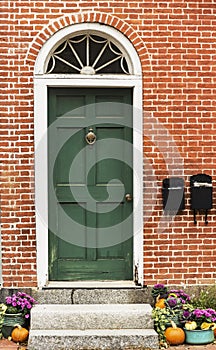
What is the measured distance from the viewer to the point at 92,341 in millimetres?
6801

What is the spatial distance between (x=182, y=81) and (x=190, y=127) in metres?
0.54

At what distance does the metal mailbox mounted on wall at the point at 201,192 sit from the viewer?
7.64 meters

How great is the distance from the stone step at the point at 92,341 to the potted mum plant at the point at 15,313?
420 mm

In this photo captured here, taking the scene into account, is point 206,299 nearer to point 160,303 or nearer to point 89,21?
point 160,303

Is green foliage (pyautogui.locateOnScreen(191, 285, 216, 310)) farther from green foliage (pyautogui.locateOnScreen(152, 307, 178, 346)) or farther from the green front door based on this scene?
the green front door

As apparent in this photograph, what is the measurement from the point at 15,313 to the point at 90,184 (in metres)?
1.69

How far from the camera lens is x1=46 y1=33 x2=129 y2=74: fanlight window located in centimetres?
770

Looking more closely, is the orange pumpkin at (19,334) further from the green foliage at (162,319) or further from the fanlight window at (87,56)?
the fanlight window at (87,56)

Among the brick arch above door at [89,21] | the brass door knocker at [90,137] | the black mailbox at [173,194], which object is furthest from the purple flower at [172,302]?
the brick arch above door at [89,21]

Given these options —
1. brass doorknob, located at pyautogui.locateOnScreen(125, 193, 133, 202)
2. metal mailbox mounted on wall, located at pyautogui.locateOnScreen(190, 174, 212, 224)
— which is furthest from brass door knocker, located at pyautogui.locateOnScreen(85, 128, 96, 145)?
metal mailbox mounted on wall, located at pyautogui.locateOnScreen(190, 174, 212, 224)

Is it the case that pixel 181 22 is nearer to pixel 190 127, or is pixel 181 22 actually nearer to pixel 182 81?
pixel 182 81

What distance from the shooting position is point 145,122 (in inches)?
302

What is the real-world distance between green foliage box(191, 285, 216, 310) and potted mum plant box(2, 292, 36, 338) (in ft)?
6.10

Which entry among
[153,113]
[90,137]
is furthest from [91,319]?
[153,113]
